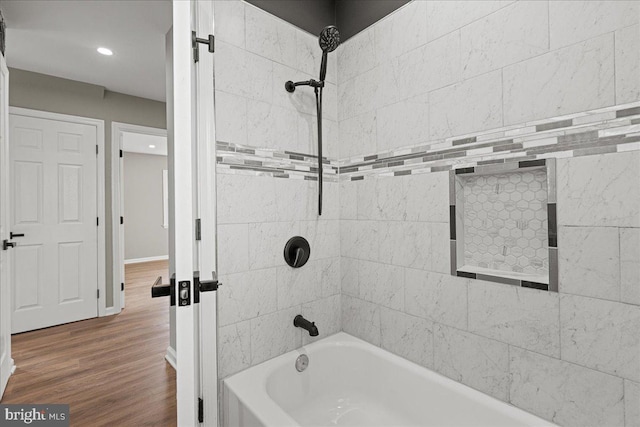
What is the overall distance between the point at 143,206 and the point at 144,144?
155 centimetres

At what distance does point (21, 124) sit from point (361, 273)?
145 inches

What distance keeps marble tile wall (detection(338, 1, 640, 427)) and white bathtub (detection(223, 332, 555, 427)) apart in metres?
0.07

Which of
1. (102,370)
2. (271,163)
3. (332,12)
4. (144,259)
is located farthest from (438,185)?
(144,259)

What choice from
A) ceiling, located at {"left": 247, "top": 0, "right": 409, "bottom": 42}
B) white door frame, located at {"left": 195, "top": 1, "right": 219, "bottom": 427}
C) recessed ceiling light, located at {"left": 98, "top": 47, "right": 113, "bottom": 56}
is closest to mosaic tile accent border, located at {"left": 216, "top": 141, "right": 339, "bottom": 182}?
white door frame, located at {"left": 195, "top": 1, "right": 219, "bottom": 427}

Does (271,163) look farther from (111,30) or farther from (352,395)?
(111,30)

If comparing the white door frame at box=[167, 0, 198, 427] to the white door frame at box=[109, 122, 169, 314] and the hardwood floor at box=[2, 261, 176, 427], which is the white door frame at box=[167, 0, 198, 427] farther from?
the white door frame at box=[109, 122, 169, 314]

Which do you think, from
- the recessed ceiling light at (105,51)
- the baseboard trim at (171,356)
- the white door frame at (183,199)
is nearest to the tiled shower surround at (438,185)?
the white door frame at (183,199)

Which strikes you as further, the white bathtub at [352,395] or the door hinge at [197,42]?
the white bathtub at [352,395]

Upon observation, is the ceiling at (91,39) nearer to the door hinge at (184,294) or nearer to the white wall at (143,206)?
the door hinge at (184,294)

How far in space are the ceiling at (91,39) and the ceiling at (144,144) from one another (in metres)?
1.74

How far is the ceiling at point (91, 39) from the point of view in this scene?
233cm

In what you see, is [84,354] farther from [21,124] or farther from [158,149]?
[158,149]

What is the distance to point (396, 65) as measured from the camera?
1.66 meters

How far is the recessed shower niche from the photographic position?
118 cm
